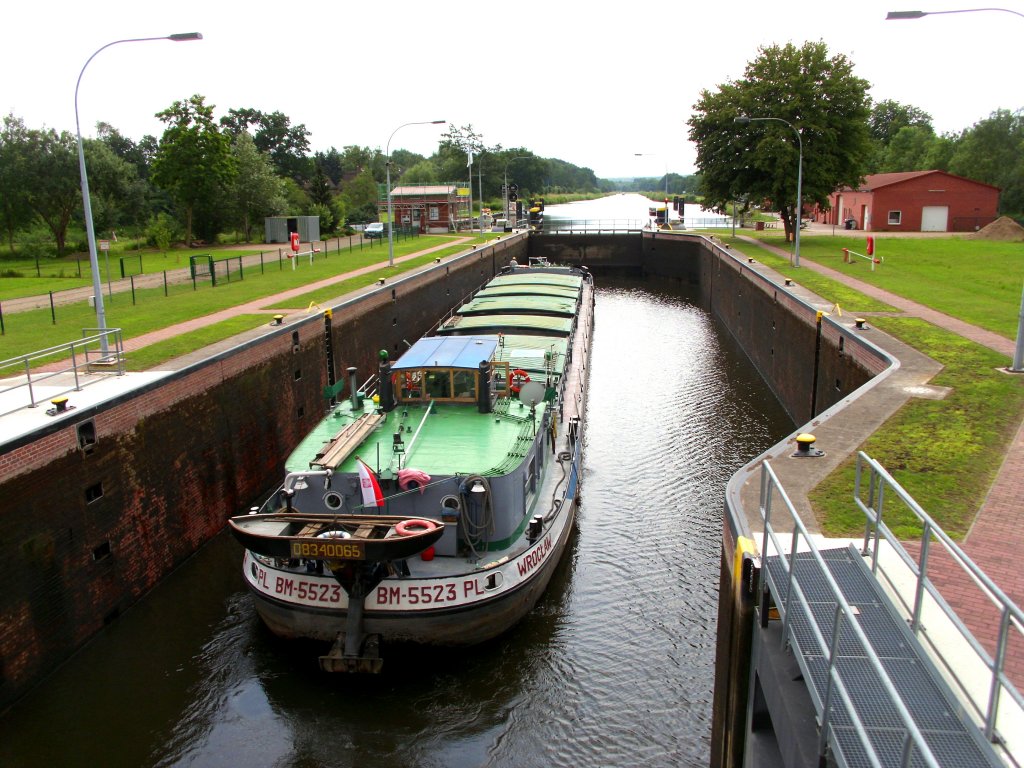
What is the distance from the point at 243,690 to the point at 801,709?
881cm

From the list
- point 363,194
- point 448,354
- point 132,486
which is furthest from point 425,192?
point 132,486

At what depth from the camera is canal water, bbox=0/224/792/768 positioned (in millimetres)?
11328

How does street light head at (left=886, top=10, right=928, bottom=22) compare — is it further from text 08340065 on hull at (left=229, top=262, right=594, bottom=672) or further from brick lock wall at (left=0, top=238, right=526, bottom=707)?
brick lock wall at (left=0, top=238, right=526, bottom=707)

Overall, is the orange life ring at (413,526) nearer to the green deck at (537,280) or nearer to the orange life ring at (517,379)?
the orange life ring at (517,379)

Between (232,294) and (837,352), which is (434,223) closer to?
(232,294)

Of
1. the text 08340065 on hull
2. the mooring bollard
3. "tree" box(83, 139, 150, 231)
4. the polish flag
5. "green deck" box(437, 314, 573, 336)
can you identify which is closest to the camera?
the text 08340065 on hull

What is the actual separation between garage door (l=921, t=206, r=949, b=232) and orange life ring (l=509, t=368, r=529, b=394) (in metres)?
55.5

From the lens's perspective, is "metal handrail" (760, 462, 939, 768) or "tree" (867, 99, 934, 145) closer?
"metal handrail" (760, 462, 939, 768)

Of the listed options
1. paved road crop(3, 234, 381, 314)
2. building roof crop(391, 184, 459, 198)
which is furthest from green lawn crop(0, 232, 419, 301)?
building roof crop(391, 184, 459, 198)

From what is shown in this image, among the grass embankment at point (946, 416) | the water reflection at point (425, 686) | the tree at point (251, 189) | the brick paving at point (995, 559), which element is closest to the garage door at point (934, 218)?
the grass embankment at point (946, 416)

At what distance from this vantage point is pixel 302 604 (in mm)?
12602

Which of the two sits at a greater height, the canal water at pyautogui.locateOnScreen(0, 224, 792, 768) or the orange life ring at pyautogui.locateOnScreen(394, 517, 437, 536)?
the orange life ring at pyautogui.locateOnScreen(394, 517, 437, 536)

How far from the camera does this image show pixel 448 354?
16.8 meters

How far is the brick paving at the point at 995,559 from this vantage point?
8.22m
